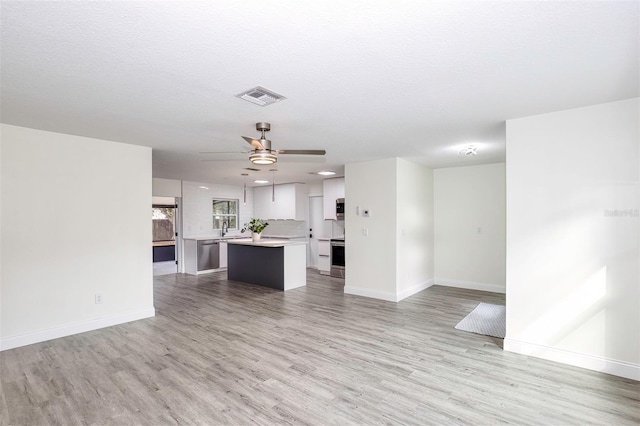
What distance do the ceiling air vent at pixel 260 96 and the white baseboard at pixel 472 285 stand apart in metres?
5.44

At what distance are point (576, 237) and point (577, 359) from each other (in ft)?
3.81

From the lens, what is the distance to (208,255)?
8.26 meters

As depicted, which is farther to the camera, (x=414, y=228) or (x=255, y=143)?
(x=414, y=228)

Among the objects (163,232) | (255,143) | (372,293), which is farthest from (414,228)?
(163,232)

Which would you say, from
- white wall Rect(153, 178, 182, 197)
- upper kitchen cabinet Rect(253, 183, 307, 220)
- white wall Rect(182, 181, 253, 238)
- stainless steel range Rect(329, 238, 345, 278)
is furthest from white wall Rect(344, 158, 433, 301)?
white wall Rect(153, 178, 182, 197)

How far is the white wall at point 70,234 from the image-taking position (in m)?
3.54

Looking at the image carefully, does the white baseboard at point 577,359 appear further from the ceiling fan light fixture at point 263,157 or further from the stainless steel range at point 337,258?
the stainless steel range at point 337,258

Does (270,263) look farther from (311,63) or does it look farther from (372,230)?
(311,63)

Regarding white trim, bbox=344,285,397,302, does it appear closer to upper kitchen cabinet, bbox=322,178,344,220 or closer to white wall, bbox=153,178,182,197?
upper kitchen cabinet, bbox=322,178,344,220

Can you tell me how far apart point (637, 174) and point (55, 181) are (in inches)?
238

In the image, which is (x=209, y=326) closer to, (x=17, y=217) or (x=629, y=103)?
(x=17, y=217)

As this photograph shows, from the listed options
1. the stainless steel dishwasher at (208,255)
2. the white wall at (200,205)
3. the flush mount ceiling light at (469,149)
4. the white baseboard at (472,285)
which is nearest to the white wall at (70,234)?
the stainless steel dishwasher at (208,255)

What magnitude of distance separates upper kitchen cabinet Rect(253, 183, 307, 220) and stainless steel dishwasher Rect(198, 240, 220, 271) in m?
1.90

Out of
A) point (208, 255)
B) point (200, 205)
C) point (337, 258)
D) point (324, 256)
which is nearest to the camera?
point (337, 258)
